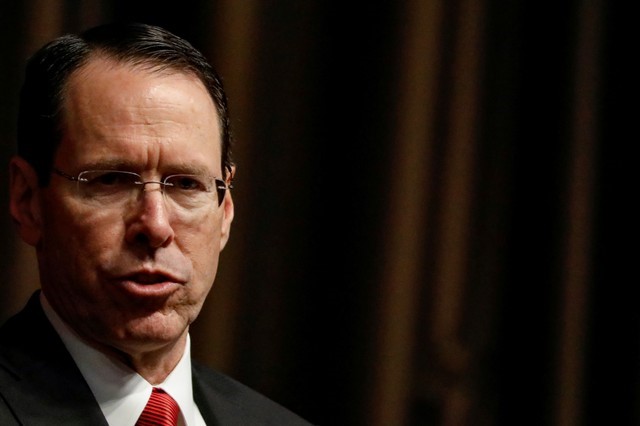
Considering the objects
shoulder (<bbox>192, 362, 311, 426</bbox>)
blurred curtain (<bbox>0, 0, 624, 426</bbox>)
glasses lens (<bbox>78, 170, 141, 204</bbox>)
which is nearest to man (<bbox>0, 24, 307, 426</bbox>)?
glasses lens (<bbox>78, 170, 141, 204</bbox>)

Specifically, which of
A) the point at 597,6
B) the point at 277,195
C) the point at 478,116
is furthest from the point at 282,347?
the point at 597,6

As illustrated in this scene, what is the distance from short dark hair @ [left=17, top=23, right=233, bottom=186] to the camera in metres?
1.49

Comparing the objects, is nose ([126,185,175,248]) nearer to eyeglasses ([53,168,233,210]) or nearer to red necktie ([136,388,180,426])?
eyeglasses ([53,168,233,210])

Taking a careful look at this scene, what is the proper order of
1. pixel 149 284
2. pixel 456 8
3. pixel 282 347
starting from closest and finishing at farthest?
pixel 149 284
pixel 282 347
pixel 456 8

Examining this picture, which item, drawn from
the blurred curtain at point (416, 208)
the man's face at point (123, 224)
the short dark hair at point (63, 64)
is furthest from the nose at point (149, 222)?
the blurred curtain at point (416, 208)

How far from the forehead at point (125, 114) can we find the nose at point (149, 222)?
0.06 m

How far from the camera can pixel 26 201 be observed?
5.03ft

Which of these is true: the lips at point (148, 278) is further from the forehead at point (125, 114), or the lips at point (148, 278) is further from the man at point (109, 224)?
the forehead at point (125, 114)

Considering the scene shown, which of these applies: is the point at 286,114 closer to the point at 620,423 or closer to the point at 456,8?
the point at 456,8

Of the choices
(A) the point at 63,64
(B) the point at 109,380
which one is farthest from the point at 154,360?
(A) the point at 63,64

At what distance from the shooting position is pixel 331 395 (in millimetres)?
2137

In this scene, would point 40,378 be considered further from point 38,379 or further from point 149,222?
point 149,222

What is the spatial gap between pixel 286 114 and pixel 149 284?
774 millimetres

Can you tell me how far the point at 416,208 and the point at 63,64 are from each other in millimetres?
939
